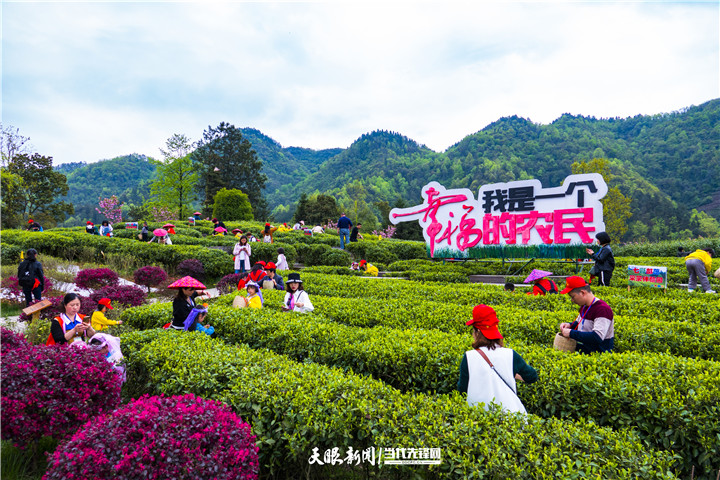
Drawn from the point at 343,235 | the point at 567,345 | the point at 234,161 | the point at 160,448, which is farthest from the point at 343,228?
the point at 234,161

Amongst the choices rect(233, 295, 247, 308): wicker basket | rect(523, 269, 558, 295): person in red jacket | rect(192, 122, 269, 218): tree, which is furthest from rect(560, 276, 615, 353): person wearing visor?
rect(192, 122, 269, 218): tree

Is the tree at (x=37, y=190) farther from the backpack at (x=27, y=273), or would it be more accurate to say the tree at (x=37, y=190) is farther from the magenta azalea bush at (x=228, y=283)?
the magenta azalea bush at (x=228, y=283)

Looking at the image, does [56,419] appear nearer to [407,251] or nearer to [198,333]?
[198,333]

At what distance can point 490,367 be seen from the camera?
3.12 m

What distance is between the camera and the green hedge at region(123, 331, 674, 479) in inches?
94.8

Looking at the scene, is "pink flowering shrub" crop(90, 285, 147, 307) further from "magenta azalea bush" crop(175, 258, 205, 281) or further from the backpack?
"magenta azalea bush" crop(175, 258, 205, 281)

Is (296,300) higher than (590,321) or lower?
lower

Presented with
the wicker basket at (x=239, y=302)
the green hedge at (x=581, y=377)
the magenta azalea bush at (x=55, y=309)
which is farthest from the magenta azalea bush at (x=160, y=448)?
the magenta azalea bush at (x=55, y=309)

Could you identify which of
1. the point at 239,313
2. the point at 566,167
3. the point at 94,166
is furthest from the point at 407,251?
the point at 94,166

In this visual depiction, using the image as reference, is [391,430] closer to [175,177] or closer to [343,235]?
[343,235]

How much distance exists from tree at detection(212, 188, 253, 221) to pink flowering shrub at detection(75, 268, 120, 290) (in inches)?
1181

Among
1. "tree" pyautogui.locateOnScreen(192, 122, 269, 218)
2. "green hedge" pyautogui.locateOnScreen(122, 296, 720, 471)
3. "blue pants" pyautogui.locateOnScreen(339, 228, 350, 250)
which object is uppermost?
"tree" pyautogui.locateOnScreen(192, 122, 269, 218)

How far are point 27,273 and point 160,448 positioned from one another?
949 centimetres

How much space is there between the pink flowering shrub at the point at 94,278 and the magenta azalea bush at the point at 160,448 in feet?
31.1
